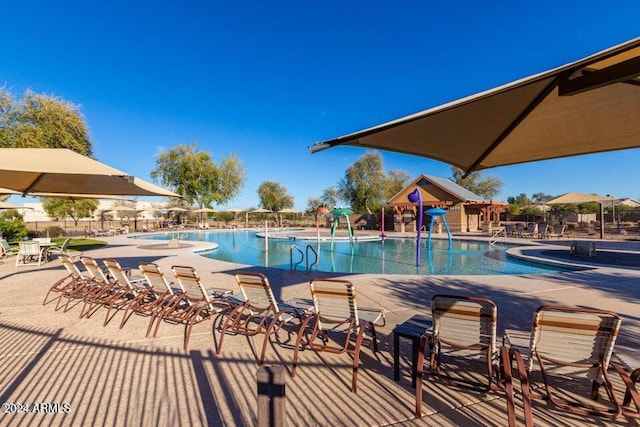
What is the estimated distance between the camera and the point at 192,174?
37938 millimetres

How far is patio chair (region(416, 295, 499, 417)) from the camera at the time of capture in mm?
2326

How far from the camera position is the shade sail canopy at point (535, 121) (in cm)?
195

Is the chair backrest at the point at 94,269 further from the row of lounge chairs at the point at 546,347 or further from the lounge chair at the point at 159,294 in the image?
the row of lounge chairs at the point at 546,347

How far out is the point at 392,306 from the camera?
16.5ft

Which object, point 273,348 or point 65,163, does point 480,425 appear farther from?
point 65,163

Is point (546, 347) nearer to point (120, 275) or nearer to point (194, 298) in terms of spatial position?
point (194, 298)

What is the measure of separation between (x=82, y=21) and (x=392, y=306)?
57.7 feet

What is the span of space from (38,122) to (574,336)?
22.0m

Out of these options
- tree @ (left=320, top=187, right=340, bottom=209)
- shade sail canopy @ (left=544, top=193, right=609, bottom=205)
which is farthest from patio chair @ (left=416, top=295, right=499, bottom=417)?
tree @ (left=320, top=187, right=340, bottom=209)

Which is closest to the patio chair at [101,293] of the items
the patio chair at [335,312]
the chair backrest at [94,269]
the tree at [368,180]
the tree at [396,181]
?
the chair backrest at [94,269]

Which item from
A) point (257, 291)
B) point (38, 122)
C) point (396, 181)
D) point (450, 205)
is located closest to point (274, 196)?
point (396, 181)

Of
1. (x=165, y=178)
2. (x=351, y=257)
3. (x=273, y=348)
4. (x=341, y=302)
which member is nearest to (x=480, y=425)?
(x=341, y=302)

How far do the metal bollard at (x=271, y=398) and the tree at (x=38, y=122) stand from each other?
1909 centimetres

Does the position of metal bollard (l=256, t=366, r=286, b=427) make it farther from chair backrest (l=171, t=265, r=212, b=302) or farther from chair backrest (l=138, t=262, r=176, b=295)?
chair backrest (l=138, t=262, r=176, b=295)
